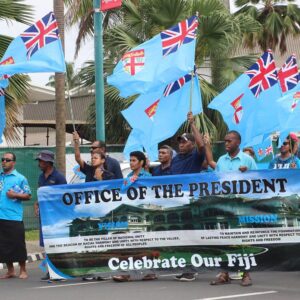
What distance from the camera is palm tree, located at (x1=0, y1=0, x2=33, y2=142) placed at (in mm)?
16547

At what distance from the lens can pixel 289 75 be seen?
13047mm

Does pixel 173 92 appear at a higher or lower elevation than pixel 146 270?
higher

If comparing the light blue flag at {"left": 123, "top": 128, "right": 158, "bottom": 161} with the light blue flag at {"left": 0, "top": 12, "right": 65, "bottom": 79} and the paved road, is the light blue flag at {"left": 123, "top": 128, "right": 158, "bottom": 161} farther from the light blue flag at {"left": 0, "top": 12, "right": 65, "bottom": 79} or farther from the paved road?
the paved road

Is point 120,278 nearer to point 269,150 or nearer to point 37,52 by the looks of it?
point 37,52

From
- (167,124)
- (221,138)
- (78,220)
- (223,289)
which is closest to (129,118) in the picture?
(167,124)

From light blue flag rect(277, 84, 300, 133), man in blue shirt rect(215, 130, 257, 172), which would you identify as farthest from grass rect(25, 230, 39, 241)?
man in blue shirt rect(215, 130, 257, 172)

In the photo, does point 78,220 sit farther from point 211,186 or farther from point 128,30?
point 128,30

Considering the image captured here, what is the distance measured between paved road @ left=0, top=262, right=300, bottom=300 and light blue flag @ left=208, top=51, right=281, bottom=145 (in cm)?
202

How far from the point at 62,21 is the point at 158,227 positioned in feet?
A: 24.5

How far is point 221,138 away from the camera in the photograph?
22.0 meters

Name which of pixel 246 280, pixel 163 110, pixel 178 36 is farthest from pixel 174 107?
pixel 246 280

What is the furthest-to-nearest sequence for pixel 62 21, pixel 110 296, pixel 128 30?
pixel 128 30, pixel 62 21, pixel 110 296

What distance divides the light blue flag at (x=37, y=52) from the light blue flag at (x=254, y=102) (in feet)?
7.95

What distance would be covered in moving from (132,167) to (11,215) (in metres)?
2.02
